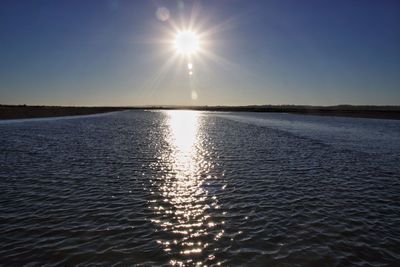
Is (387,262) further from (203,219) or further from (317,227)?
(203,219)

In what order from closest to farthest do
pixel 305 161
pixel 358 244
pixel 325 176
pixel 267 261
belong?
pixel 267 261, pixel 358 244, pixel 325 176, pixel 305 161

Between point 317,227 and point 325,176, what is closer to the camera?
point 317,227

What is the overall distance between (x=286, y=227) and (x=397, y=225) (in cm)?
533

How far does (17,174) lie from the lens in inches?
856

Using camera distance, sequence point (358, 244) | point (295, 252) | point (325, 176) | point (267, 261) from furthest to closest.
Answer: point (325, 176) → point (358, 244) → point (295, 252) → point (267, 261)

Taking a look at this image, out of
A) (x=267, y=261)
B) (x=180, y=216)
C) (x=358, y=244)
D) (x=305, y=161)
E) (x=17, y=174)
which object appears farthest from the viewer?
(x=305, y=161)

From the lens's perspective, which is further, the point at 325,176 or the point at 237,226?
the point at 325,176

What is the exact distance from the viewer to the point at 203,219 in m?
14.1

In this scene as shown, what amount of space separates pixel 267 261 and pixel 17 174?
1936 cm

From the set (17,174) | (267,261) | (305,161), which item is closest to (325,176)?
(305,161)

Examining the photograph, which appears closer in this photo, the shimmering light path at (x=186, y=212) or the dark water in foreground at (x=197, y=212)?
the dark water in foreground at (x=197, y=212)

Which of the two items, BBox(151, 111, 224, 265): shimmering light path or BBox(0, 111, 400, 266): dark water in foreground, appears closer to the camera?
BBox(0, 111, 400, 266): dark water in foreground

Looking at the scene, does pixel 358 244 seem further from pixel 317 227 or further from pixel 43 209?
pixel 43 209

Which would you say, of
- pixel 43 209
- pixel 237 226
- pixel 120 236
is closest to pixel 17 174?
pixel 43 209
